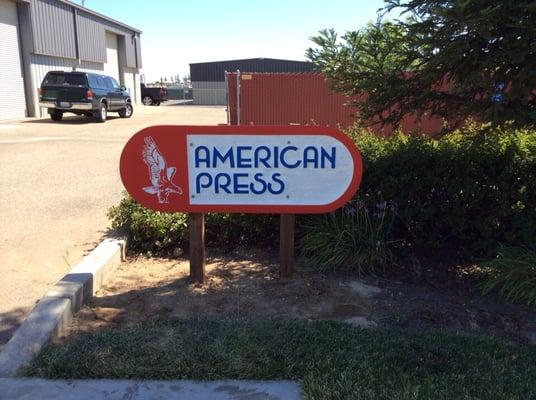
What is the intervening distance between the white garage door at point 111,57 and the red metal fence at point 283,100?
77.6 ft

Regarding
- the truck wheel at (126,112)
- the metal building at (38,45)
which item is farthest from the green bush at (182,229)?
the truck wheel at (126,112)

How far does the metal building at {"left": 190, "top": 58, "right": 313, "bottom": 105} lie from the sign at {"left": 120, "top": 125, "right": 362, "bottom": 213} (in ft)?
155

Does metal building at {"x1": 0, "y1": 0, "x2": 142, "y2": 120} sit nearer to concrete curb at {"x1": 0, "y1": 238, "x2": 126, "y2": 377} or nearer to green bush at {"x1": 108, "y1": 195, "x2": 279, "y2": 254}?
green bush at {"x1": 108, "y1": 195, "x2": 279, "y2": 254}

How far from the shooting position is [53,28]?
2617cm

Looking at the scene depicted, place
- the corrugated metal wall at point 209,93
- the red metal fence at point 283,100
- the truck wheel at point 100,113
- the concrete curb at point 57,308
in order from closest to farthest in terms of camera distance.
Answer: the concrete curb at point 57,308
the red metal fence at point 283,100
the truck wheel at point 100,113
the corrugated metal wall at point 209,93

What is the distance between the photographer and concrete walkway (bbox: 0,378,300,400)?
112 inches

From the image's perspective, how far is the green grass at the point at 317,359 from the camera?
2.87m

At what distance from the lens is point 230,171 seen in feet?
13.8

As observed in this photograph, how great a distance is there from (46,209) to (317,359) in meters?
4.99

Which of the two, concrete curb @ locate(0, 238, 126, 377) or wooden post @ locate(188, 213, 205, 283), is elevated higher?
wooden post @ locate(188, 213, 205, 283)

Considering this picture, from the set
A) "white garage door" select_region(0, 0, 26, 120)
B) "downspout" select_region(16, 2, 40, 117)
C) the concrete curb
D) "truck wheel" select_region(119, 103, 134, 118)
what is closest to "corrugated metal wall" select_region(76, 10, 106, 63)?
"downspout" select_region(16, 2, 40, 117)

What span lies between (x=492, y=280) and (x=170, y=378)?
2676mm

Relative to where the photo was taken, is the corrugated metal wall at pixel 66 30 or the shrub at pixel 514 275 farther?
the corrugated metal wall at pixel 66 30

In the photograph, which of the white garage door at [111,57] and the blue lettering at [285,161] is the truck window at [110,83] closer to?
the white garage door at [111,57]
